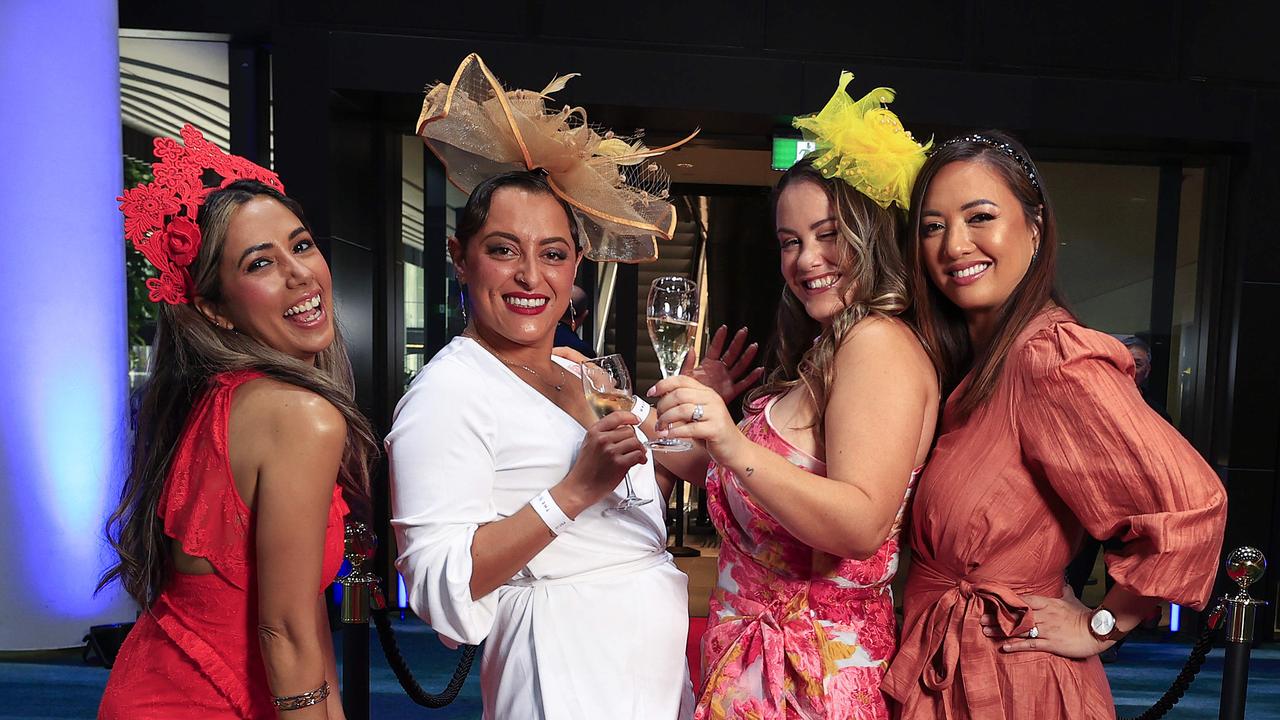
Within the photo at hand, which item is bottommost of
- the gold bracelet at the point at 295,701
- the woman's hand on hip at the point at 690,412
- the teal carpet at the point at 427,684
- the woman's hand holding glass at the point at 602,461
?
the teal carpet at the point at 427,684

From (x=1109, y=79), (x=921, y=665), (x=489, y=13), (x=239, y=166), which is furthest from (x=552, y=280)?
(x=1109, y=79)

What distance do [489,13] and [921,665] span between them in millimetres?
4267

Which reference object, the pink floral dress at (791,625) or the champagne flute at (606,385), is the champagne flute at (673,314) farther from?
the pink floral dress at (791,625)

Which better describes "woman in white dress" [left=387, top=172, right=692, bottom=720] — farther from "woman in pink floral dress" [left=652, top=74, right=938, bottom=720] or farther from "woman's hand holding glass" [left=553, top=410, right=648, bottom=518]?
"woman in pink floral dress" [left=652, top=74, right=938, bottom=720]

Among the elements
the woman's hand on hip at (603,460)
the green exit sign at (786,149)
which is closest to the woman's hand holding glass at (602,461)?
the woman's hand on hip at (603,460)

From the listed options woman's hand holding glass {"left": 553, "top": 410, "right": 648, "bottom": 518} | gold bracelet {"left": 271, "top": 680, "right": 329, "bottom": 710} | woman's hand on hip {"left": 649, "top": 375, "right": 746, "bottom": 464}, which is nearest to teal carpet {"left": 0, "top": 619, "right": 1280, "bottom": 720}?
gold bracelet {"left": 271, "top": 680, "right": 329, "bottom": 710}

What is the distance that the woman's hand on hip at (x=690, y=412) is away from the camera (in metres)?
1.38

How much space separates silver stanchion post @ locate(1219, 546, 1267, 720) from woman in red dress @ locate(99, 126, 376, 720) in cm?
227

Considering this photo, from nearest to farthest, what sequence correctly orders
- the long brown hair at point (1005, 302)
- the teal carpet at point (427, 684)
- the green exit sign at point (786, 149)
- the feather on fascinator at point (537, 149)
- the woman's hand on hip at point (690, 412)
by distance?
the woman's hand on hip at point (690, 412) → the feather on fascinator at point (537, 149) → the long brown hair at point (1005, 302) → the teal carpet at point (427, 684) → the green exit sign at point (786, 149)

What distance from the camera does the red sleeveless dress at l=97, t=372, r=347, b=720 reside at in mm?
1446

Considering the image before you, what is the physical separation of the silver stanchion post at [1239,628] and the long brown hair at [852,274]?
137 cm

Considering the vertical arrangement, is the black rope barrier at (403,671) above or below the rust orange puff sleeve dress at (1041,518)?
below

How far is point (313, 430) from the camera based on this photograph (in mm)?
1443

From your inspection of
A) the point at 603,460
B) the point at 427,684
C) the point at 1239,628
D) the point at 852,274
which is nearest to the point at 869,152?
the point at 852,274
